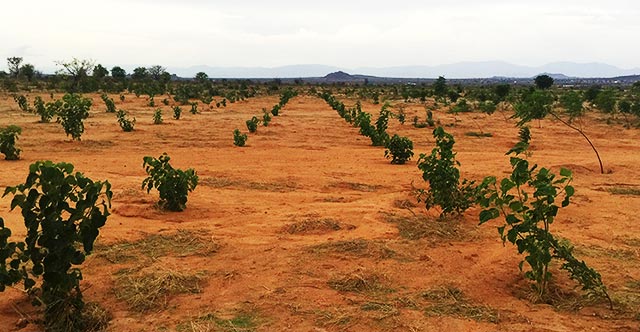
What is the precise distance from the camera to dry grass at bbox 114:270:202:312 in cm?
418

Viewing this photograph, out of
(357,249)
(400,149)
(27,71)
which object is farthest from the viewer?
(27,71)

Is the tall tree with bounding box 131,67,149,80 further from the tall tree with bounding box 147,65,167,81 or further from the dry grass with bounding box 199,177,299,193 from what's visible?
the dry grass with bounding box 199,177,299,193

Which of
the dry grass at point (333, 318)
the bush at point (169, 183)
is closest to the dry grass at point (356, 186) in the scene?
the bush at point (169, 183)

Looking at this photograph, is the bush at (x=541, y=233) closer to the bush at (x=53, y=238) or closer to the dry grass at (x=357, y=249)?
the dry grass at (x=357, y=249)

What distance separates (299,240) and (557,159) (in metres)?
9.47

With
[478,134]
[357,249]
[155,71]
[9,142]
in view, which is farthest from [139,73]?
[357,249]

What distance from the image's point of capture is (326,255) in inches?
209

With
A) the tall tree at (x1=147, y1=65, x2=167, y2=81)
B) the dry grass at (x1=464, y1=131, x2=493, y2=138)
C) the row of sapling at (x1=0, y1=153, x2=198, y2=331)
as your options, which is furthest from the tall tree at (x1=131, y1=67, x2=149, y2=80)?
the row of sapling at (x1=0, y1=153, x2=198, y2=331)

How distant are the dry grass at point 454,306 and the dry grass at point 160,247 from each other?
7.74 ft

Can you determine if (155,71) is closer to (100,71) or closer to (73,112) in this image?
(100,71)

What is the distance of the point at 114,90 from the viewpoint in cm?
4266

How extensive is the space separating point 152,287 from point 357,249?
2123 millimetres

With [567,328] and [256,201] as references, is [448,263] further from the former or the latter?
[256,201]

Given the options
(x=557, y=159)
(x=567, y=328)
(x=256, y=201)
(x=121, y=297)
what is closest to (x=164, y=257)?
(x=121, y=297)
